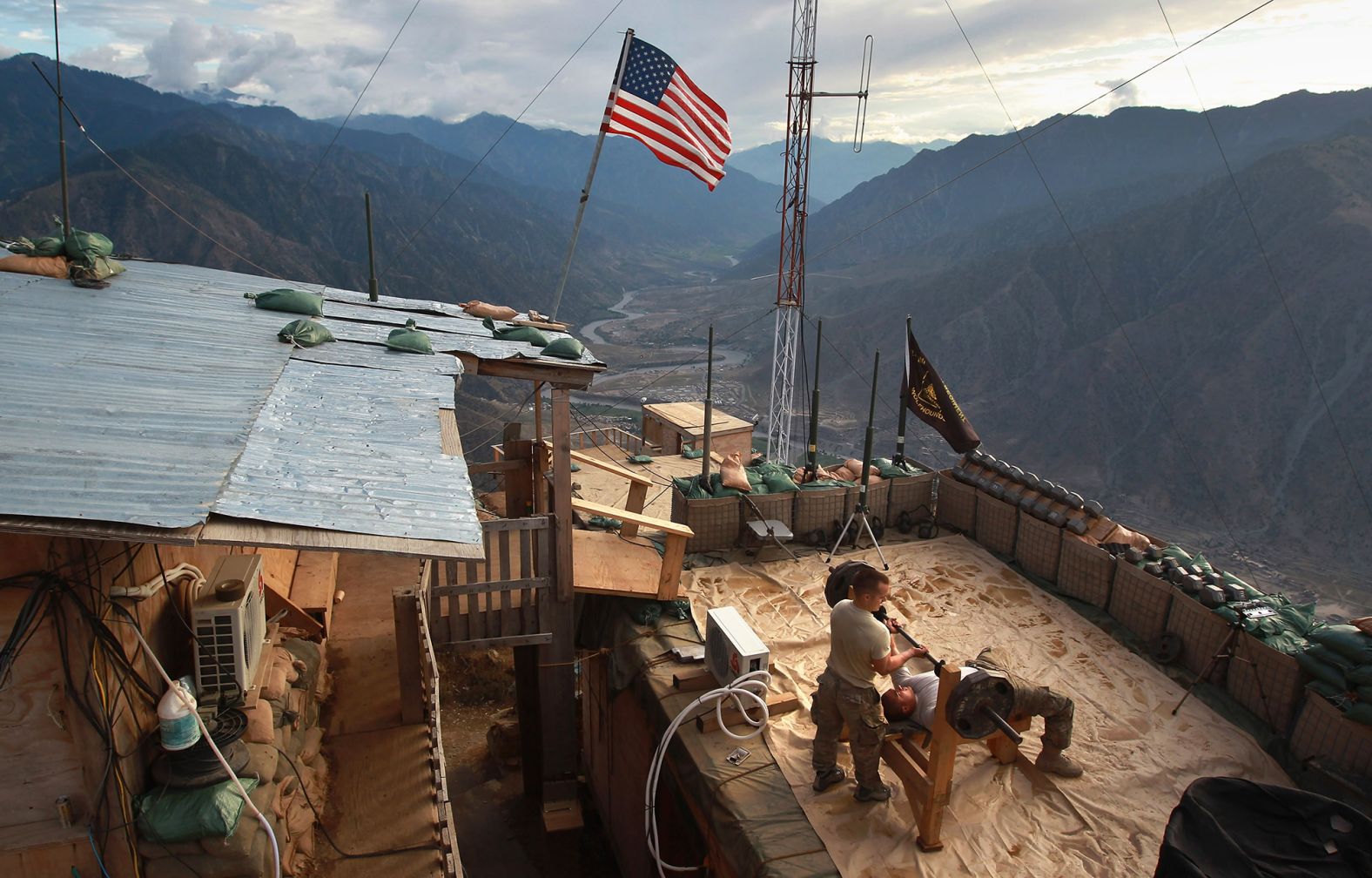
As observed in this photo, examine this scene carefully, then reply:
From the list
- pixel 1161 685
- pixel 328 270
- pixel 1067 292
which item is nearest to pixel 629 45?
pixel 1161 685

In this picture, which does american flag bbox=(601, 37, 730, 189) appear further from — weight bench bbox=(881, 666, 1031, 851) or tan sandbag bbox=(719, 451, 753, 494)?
weight bench bbox=(881, 666, 1031, 851)

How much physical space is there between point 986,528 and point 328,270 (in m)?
86.5

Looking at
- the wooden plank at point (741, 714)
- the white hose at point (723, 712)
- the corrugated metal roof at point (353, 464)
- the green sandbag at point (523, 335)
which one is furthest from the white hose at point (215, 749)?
the green sandbag at point (523, 335)

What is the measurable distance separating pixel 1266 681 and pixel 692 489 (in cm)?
721

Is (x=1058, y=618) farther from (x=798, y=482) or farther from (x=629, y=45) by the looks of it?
(x=629, y=45)

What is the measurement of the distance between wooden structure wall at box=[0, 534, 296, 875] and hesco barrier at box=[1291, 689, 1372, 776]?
928 cm

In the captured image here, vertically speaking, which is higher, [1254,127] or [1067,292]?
[1254,127]

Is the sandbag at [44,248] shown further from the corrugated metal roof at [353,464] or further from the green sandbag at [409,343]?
the corrugated metal roof at [353,464]

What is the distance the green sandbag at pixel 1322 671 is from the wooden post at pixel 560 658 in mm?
7223

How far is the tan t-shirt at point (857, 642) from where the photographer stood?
5.74 meters

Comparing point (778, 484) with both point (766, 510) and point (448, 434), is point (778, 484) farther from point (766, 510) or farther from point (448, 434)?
point (448, 434)

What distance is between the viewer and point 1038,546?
35.7ft

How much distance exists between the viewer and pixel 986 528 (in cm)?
1195

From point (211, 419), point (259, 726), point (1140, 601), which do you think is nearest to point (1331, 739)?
point (1140, 601)
